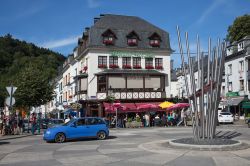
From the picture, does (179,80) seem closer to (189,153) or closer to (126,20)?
(126,20)

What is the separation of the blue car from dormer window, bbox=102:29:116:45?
28.3 meters

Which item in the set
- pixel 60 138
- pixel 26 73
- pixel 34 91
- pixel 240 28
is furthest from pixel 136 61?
pixel 60 138

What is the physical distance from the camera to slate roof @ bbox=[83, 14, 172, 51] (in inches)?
1987

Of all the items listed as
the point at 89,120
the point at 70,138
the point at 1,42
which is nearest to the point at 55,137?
the point at 70,138

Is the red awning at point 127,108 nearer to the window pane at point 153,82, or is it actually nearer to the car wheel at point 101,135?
the window pane at point 153,82

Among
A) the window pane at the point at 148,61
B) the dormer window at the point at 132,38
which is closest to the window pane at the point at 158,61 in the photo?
the window pane at the point at 148,61

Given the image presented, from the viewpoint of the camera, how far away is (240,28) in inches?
2394

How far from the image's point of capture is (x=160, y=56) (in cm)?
5291

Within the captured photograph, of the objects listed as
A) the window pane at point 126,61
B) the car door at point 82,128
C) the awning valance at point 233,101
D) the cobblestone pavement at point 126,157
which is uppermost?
the window pane at point 126,61

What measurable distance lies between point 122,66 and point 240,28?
21988 mm

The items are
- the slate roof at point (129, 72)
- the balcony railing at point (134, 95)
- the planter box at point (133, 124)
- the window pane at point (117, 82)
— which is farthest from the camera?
the window pane at point (117, 82)

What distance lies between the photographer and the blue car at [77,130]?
21.3m

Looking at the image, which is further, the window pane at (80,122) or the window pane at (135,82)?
the window pane at (135,82)

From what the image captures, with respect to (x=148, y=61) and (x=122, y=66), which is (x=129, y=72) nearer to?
(x=122, y=66)
